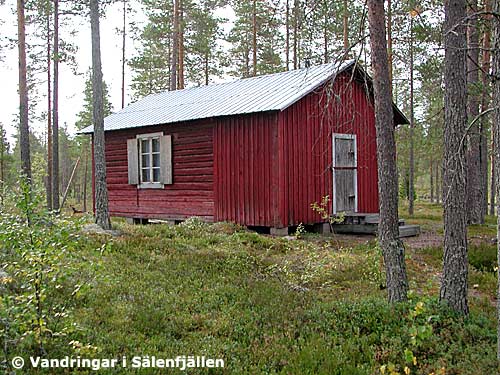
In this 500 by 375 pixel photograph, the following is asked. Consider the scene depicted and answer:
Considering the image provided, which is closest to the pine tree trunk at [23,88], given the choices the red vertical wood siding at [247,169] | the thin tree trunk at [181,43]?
the red vertical wood siding at [247,169]

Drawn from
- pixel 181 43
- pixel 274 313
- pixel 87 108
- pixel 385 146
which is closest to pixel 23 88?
pixel 181 43

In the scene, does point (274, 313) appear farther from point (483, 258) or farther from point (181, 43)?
point (181, 43)

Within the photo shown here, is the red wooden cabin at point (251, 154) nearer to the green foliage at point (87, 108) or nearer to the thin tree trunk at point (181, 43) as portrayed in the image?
the thin tree trunk at point (181, 43)

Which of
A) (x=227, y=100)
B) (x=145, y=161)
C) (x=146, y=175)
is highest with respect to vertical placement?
(x=227, y=100)

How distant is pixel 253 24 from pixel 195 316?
69.1 ft

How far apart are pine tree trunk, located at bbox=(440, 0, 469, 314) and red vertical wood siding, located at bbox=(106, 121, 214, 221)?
880 cm

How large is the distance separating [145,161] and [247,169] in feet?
15.0

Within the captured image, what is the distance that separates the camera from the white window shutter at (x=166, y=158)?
1460 cm

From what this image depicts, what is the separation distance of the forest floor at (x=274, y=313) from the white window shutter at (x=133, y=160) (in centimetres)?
694

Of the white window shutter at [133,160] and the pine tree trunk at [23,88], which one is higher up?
the pine tree trunk at [23,88]

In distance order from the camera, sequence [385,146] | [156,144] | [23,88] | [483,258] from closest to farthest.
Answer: [385,146] < [483,258] < [23,88] < [156,144]

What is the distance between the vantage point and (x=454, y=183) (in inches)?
215


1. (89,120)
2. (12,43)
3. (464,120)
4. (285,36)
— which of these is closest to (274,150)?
(464,120)

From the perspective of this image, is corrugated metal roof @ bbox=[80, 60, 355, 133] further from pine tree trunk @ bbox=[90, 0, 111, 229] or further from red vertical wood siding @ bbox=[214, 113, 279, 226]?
pine tree trunk @ bbox=[90, 0, 111, 229]
